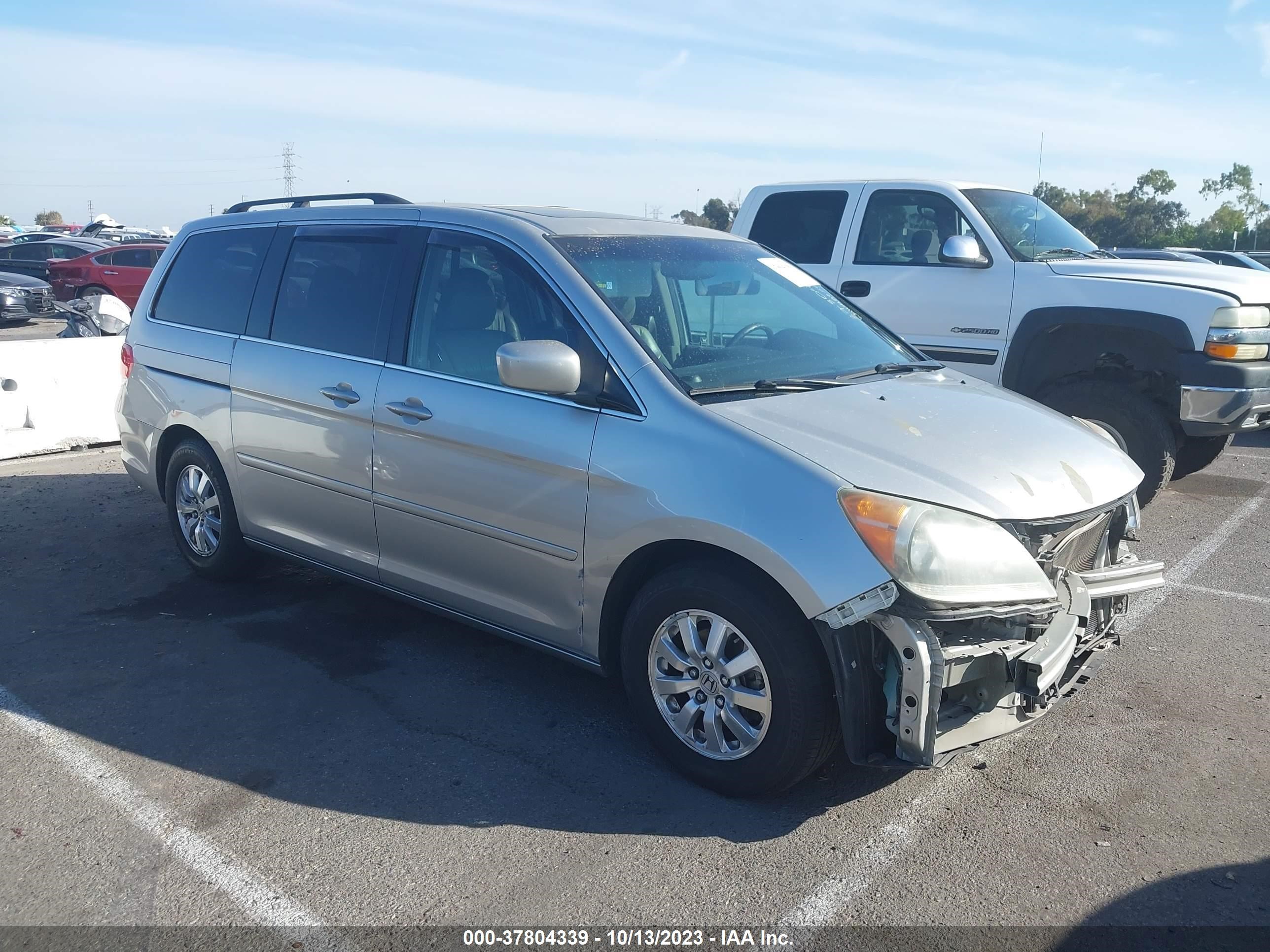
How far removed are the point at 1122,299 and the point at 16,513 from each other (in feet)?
24.0

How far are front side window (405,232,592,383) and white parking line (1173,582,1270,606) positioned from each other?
3813 mm

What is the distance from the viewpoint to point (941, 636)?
311 centimetres

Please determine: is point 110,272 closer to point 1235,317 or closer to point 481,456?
point 481,456

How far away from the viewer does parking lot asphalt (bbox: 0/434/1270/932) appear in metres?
2.97

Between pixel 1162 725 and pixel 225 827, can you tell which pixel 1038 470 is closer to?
pixel 1162 725

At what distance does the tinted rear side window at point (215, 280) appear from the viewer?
529 centimetres

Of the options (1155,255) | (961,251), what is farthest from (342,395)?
(1155,255)

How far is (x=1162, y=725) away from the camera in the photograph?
405cm

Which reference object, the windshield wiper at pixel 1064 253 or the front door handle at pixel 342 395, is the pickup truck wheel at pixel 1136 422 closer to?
the windshield wiper at pixel 1064 253

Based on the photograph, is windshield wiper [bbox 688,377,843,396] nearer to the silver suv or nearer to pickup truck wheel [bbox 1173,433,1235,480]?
the silver suv


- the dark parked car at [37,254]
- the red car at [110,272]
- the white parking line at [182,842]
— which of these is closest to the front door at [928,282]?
the white parking line at [182,842]

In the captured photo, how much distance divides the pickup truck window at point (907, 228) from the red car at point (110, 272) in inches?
727

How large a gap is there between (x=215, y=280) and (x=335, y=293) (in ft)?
3.67

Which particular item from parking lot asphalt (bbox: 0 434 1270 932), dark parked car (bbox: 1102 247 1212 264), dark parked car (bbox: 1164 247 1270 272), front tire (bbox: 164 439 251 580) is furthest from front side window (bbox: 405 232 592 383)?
dark parked car (bbox: 1164 247 1270 272)
